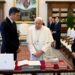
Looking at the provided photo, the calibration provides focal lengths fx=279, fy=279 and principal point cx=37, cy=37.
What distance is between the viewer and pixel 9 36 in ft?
19.4

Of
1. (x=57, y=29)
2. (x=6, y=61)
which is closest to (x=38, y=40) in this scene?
(x=6, y=61)

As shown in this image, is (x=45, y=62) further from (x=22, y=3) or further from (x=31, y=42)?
(x=22, y=3)

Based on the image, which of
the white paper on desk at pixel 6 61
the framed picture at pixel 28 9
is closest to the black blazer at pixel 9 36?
the white paper on desk at pixel 6 61

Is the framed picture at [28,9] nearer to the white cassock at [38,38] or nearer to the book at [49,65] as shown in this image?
the white cassock at [38,38]

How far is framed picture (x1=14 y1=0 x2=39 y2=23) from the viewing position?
1866cm

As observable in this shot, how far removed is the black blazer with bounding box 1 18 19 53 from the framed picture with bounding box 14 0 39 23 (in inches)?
495

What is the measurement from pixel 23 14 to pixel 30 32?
1269 cm

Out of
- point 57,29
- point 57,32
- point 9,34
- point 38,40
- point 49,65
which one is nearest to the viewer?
point 49,65

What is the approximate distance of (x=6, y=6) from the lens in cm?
1859

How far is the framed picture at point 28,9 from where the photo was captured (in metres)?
18.7

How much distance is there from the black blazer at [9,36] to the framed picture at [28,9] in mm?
12569

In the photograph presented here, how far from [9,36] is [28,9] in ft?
42.9

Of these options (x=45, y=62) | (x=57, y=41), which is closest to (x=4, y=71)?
(x=45, y=62)

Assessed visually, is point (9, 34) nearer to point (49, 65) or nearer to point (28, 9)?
point (49, 65)
